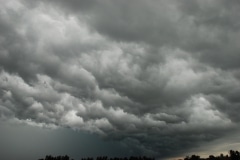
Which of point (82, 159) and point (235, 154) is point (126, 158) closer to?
point (82, 159)

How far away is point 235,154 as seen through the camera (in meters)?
120

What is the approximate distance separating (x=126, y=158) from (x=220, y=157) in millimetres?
65935

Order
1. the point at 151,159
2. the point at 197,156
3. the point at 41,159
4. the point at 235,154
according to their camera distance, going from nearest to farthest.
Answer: the point at 235,154
the point at 197,156
the point at 41,159
the point at 151,159

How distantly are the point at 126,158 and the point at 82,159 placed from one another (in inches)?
1190

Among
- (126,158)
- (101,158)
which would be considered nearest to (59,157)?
(101,158)

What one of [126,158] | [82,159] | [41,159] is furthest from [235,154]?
[41,159]

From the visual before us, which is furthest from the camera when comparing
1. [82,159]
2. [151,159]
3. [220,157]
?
[151,159]

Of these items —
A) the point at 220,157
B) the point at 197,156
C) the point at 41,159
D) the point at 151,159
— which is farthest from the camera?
the point at 151,159

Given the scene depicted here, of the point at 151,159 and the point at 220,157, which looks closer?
the point at 220,157

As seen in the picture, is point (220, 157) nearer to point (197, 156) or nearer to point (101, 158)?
point (197, 156)

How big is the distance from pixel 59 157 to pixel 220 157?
334 feet

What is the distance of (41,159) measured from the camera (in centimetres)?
17138

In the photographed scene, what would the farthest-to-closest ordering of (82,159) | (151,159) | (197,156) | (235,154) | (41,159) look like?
(151,159)
(82,159)
(41,159)
(197,156)
(235,154)

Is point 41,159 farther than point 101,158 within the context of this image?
No
